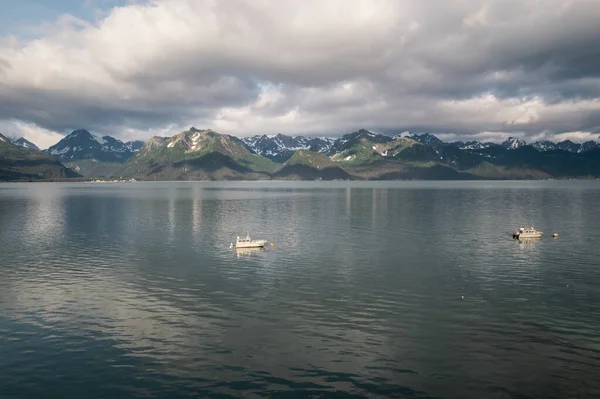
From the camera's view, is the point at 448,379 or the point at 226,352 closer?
the point at 448,379

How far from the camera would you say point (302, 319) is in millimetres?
53219

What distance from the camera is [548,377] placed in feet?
126

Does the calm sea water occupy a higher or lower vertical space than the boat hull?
lower

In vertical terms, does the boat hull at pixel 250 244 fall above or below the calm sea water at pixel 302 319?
above

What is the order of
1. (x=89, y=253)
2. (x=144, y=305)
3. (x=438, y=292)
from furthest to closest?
(x=89, y=253)
(x=438, y=292)
(x=144, y=305)

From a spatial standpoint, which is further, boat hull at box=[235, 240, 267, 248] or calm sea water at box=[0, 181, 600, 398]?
boat hull at box=[235, 240, 267, 248]

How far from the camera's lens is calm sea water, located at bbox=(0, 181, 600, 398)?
124ft

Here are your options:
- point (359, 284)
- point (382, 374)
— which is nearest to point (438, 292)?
point (359, 284)

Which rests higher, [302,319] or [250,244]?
[250,244]

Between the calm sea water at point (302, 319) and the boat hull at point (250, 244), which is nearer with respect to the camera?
the calm sea water at point (302, 319)

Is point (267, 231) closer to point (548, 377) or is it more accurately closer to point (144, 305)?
point (144, 305)

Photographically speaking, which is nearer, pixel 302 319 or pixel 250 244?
pixel 302 319

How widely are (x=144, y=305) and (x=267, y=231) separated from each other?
75.3m

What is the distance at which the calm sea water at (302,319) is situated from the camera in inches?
1494
